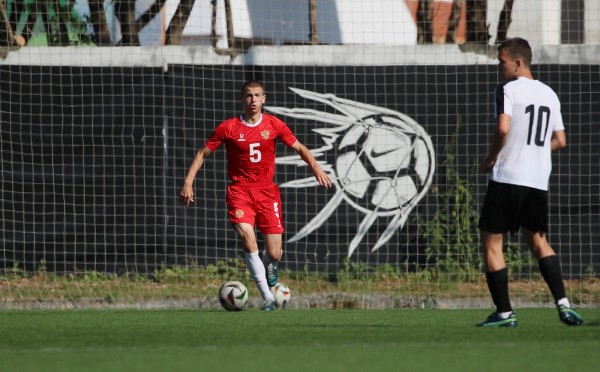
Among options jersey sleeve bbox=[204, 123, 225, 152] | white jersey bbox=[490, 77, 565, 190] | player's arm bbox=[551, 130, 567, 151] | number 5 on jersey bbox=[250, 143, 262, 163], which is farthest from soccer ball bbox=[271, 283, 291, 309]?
player's arm bbox=[551, 130, 567, 151]

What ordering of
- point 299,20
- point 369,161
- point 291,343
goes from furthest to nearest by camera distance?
point 299,20
point 369,161
point 291,343

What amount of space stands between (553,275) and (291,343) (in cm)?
209

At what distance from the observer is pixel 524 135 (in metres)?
8.23

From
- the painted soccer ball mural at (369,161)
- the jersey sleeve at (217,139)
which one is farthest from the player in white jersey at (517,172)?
the painted soccer ball mural at (369,161)

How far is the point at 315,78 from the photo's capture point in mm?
13547

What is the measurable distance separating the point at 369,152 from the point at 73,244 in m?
3.56

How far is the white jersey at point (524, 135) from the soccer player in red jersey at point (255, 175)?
3167mm

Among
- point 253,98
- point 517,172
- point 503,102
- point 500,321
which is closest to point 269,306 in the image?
point 253,98

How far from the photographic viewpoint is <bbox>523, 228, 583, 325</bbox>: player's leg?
826cm

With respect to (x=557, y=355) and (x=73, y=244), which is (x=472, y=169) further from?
(x=557, y=355)

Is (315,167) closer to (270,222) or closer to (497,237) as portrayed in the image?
(270,222)

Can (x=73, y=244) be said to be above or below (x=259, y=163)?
below

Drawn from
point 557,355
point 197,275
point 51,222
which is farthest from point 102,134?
point 557,355

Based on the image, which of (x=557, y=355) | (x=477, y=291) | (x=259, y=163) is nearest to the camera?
(x=557, y=355)
